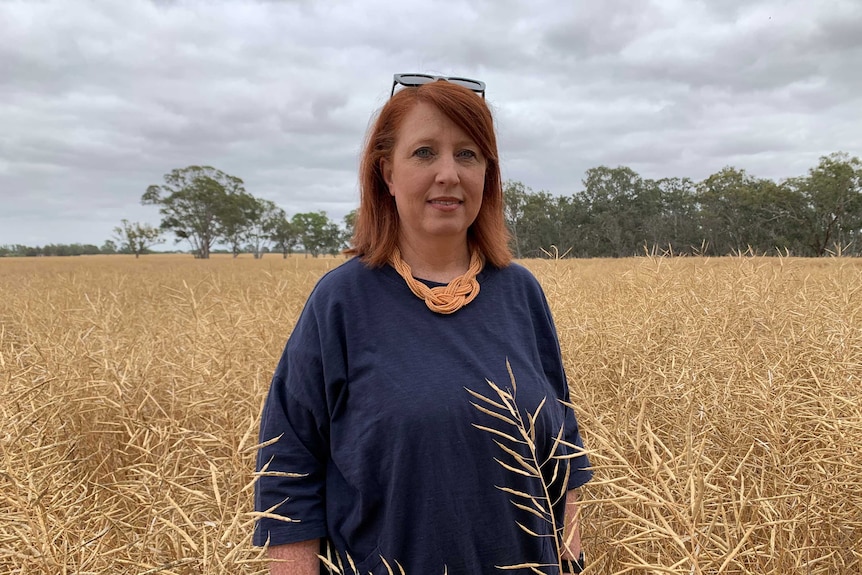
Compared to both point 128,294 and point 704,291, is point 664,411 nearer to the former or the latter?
point 704,291

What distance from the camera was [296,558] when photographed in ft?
3.96

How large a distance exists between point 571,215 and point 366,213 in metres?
27.6

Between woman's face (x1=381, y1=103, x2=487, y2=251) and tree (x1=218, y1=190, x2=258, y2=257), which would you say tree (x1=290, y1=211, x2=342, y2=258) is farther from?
woman's face (x1=381, y1=103, x2=487, y2=251)

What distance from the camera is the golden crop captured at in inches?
32.5

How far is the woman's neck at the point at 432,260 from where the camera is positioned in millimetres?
1378

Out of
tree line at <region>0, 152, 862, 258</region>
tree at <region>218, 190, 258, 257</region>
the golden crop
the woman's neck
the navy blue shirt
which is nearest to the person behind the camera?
the golden crop

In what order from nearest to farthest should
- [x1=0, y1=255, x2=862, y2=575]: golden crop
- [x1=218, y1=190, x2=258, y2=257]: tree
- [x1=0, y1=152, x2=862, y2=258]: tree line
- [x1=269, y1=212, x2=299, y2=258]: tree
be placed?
[x1=0, y1=255, x2=862, y2=575]: golden crop, [x1=0, y1=152, x2=862, y2=258]: tree line, [x1=218, y1=190, x2=258, y2=257]: tree, [x1=269, y1=212, x2=299, y2=258]: tree

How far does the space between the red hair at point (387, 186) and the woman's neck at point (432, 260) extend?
0.16ft

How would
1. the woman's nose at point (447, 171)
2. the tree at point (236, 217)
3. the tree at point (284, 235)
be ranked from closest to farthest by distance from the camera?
1. the woman's nose at point (447, 171)
2. the tree at point (236, 217)
3. the tree at point (284, 235)

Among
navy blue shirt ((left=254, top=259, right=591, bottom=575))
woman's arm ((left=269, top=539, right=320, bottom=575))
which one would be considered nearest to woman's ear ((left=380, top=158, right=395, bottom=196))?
navy blue shirt ((left=254, top=259, right=591, bottom=575))

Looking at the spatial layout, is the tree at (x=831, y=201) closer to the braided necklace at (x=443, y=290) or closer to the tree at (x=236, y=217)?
the braided necklace at (x=443, y=290)

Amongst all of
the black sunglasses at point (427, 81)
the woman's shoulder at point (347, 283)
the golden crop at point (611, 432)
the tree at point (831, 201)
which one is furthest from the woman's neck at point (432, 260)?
the tree at point (831, 201)

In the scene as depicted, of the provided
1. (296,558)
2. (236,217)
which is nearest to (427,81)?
(296,558)

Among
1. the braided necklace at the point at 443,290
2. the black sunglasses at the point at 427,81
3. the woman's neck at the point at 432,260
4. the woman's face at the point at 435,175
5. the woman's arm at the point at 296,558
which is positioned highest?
the black sunglasses at the point at 427,81
